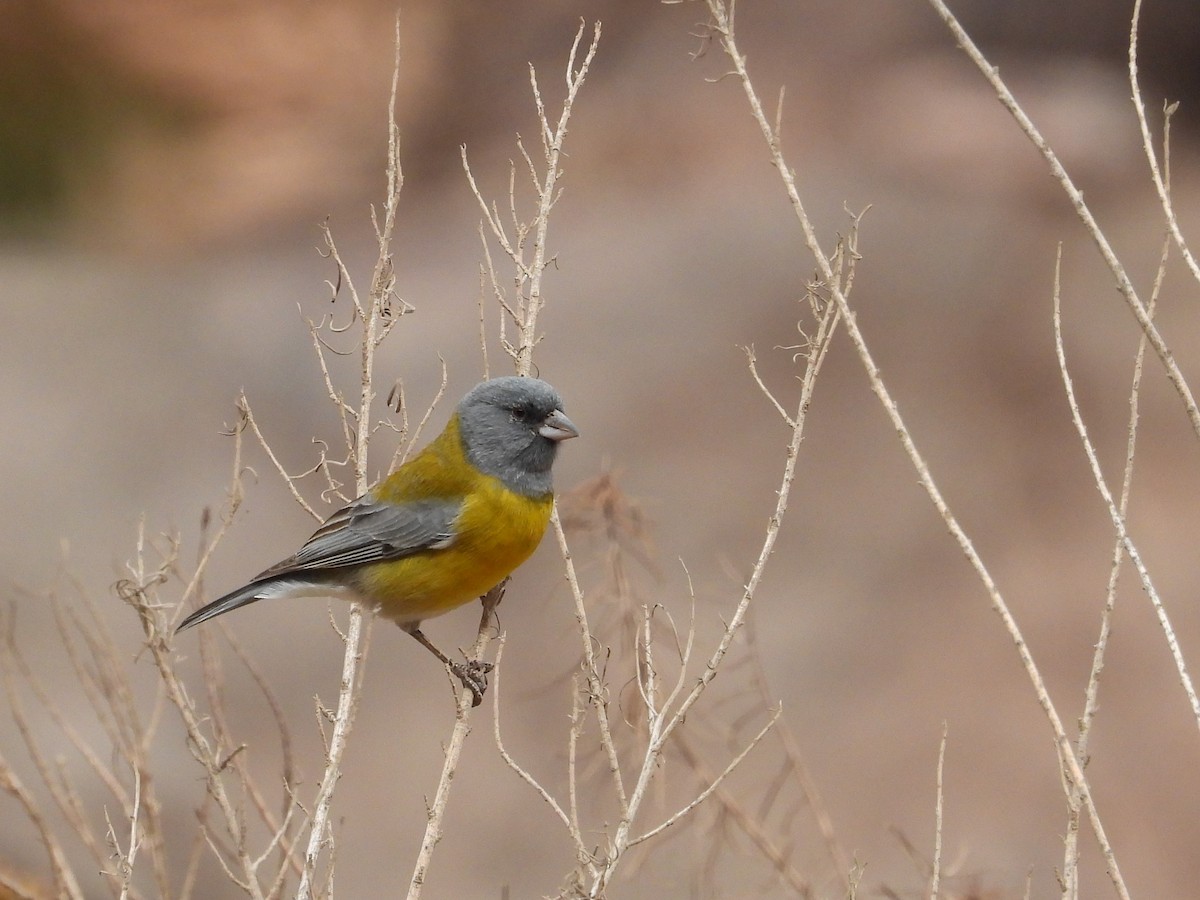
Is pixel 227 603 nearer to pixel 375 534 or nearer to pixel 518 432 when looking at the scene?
pixel 375 534

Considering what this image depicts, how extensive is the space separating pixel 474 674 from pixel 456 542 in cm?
40

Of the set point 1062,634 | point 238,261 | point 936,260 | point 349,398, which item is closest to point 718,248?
point 936,260

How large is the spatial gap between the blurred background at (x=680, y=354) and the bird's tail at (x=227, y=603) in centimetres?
279

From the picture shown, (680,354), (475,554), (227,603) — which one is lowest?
(680,354)

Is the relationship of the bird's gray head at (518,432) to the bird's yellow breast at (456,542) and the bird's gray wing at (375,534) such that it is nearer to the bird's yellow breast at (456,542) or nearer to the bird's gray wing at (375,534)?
the bird's yellow breast at (456,542)

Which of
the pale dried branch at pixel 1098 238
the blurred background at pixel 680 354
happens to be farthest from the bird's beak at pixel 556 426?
the blurred background at pixel 680 354

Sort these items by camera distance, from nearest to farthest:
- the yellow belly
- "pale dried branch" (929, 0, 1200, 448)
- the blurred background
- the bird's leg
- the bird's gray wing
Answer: "pale dried branch" (929, 0, 1200, 448) < the bird's leg < the yellow belly < the bird's gray wing < the blurred background

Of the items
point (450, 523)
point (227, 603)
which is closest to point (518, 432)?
point (450, 523)

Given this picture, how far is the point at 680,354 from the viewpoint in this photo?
8281mm

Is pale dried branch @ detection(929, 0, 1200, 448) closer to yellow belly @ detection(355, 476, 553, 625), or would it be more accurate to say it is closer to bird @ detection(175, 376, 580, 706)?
bird @ detection(175, 376, 580, 706)

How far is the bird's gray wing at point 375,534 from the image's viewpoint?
339cm

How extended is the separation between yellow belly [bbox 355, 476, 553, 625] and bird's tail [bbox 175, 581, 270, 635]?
1.23 feet

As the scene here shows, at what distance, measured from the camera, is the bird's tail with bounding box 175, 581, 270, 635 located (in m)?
3.05

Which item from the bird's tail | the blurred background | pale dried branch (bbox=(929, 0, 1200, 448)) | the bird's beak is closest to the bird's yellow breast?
the bird's beak
